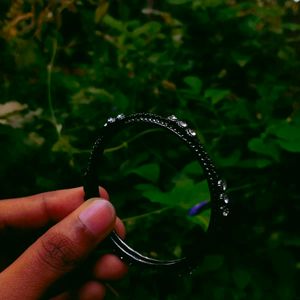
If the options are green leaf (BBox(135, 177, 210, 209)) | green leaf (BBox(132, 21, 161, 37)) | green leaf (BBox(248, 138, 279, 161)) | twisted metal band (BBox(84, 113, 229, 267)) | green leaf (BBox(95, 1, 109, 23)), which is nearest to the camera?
twisted metal band (BBox(84, 113, 229, 267))

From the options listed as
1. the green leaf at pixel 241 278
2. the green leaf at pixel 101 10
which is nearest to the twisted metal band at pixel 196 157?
the green leaf at pixel 241 278

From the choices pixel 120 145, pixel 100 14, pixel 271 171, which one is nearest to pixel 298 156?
pixel 271 171

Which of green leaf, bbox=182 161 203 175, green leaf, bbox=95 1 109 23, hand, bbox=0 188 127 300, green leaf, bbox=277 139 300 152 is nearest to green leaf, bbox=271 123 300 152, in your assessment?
green leaf, bbox=277 139 300 152

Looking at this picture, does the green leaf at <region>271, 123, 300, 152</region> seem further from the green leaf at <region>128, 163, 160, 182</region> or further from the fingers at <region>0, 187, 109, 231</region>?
the fingers at <region>0, 187, 109, 231</region>

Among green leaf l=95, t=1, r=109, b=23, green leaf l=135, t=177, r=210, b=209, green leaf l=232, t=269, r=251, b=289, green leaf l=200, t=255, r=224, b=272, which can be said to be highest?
green leaf l=95, t=1, r=109, b=23

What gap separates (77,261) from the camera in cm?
88

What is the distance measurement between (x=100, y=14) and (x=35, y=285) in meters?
0.97

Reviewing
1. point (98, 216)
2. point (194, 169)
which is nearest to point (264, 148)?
point (194, 169)

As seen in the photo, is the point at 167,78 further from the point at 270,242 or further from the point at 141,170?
the point at 270,242

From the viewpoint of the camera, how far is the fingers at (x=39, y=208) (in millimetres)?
1141

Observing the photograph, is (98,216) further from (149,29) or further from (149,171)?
(149,29)

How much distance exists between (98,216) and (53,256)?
0.39 ft

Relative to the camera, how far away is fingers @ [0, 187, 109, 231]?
1.14 metres

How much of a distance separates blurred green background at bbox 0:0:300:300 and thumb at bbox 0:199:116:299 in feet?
0.73
